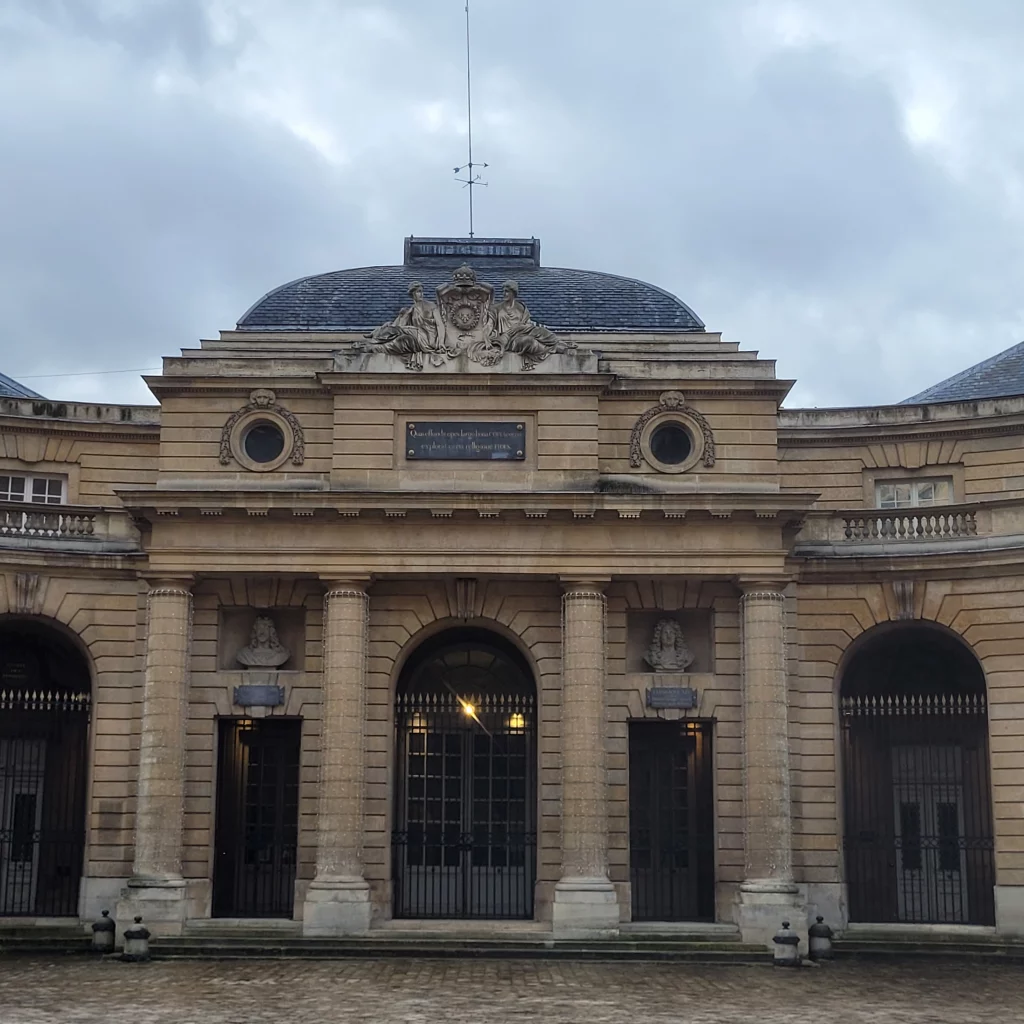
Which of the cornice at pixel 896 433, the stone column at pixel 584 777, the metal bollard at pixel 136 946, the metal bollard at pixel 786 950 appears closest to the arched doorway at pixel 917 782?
the cornice at pixel 896 433

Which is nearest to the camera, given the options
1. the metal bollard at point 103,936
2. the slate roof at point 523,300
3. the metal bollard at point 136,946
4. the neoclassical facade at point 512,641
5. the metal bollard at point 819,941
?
the metal bollard at point 136,946

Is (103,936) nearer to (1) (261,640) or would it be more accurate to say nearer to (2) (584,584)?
(1) (261,640)

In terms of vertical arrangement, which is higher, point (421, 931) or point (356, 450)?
point (356, 450)

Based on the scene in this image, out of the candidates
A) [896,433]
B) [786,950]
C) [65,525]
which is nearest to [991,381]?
[896,433]

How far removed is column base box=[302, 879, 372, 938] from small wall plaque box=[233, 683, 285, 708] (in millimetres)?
3622

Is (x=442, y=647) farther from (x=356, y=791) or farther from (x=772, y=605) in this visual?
(x=772, y=605)

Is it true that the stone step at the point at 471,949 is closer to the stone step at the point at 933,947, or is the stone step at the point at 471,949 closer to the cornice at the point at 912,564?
the stone step at the point at 933,947

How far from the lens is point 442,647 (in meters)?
29.3

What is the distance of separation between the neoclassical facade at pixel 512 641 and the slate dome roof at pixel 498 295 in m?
1.21

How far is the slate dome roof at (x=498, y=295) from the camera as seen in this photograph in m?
30.6

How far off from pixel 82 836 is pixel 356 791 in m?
6.14

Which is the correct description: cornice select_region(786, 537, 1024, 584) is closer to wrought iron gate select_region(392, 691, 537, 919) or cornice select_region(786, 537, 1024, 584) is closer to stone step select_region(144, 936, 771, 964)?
wrought iron gate select_region(392, 691, 537, 919)

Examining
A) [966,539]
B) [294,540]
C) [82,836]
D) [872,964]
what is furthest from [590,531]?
[82,836]

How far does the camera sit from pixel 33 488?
29922mm
